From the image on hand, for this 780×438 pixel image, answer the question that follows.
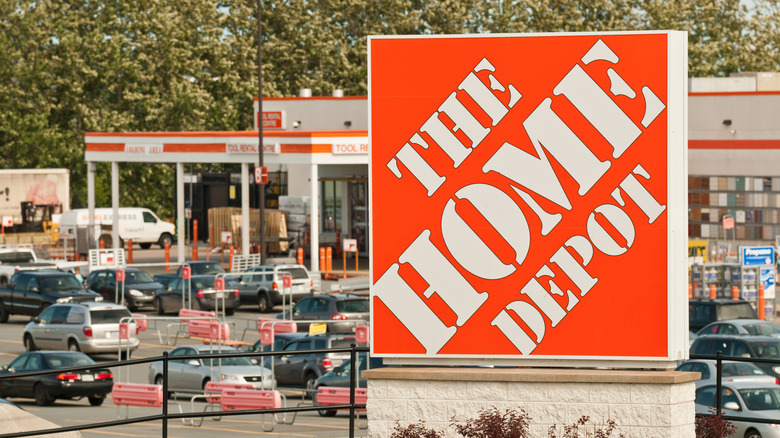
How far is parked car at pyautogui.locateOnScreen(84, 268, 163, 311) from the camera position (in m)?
41.4

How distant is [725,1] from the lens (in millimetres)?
92500

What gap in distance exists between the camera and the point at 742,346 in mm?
25031

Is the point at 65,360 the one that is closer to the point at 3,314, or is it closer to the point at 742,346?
the point at 742,346

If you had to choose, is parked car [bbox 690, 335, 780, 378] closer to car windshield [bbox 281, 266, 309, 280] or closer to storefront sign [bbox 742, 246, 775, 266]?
storefront sign [bbox 742, 246, 775, 266]

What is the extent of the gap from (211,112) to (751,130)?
39931 millimetres

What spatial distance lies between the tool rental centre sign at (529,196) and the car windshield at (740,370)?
12.5 metres

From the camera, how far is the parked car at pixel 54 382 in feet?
82.8

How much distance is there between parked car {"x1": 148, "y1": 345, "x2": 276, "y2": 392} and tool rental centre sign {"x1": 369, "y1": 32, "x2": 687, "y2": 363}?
46.1 feet

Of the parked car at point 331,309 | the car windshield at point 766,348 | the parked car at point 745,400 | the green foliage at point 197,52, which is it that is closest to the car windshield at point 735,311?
the car windshield at point 766,348

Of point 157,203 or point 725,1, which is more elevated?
point 725,1

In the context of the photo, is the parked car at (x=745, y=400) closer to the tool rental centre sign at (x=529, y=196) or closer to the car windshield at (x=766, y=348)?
the car windshield at (x=766, y=348)

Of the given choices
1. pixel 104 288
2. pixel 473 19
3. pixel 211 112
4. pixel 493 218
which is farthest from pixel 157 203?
pixel 493 218

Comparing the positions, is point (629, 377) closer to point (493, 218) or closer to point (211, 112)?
point (493, 218)

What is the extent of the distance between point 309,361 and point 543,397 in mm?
15334
